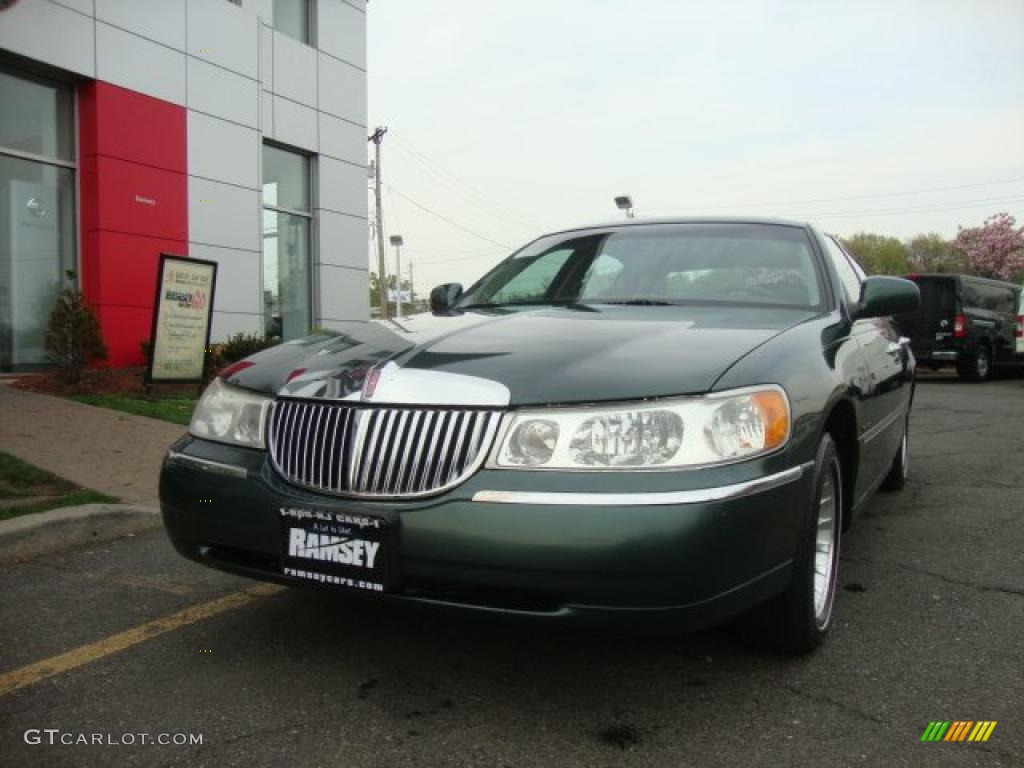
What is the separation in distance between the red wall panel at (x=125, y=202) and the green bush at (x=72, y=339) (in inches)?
55.5

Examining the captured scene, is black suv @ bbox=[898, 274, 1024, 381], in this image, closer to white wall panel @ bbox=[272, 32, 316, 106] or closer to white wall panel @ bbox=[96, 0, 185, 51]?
white wall panel @ bbox=[272, 32, 316, 106]

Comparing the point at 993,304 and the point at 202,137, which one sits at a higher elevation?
the point at 202,137

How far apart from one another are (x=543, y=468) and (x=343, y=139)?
13.5 metres

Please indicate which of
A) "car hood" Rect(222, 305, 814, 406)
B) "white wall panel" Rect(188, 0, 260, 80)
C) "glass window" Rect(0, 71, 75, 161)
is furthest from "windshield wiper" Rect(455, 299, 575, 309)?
"white wall panel" Rect(188, 0, 260, 80)

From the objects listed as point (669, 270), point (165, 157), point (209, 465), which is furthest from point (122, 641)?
point (165, 157)

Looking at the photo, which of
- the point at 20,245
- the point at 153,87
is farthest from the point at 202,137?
the point at 20,245

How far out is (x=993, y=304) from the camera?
17484 mm

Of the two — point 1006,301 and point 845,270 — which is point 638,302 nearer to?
point 845,270

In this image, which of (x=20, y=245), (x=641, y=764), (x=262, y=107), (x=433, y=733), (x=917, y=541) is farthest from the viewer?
(x=262, y=107)

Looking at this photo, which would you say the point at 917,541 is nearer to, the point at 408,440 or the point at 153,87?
the point at 408,440

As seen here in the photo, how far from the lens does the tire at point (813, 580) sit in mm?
2508

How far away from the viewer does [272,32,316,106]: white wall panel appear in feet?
43.5

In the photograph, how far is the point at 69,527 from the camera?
4.41 meters

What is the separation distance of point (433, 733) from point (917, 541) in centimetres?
296
